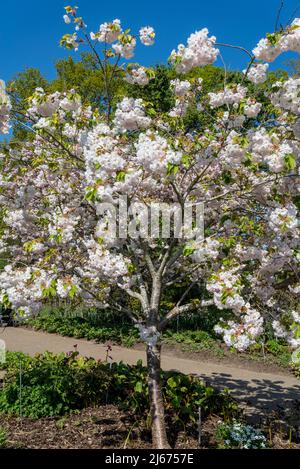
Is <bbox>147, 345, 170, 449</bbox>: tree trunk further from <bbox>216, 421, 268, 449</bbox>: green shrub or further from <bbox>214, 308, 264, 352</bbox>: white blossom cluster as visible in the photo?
<bbox>214, 308, 264, 352</bbox>: white blossom cluster

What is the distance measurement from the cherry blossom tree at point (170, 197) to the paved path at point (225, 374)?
6.71 feet

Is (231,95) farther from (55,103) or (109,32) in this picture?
(55,103)

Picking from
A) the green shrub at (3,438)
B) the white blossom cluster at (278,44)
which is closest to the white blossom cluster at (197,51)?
the white blossom cluster at (278,44)

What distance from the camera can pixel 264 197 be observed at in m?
4.23

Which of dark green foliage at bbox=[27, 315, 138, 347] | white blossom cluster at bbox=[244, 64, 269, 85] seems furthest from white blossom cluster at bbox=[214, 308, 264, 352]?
dark green foliage at bbox=[27, 315, 138, 347]

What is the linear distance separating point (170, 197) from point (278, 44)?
172 cm

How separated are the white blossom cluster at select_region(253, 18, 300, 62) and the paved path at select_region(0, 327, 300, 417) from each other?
13.2ft

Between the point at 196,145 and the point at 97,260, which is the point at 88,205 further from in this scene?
the point at 196,145

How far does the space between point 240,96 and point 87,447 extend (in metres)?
3.46

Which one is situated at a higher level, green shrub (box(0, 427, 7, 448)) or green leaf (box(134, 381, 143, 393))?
green leaf (box(134, 381, 143, 393))

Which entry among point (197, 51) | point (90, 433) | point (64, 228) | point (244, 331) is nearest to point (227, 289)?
point (244, 331)

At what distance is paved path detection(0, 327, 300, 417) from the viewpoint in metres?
6.23

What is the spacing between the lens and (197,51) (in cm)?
372
